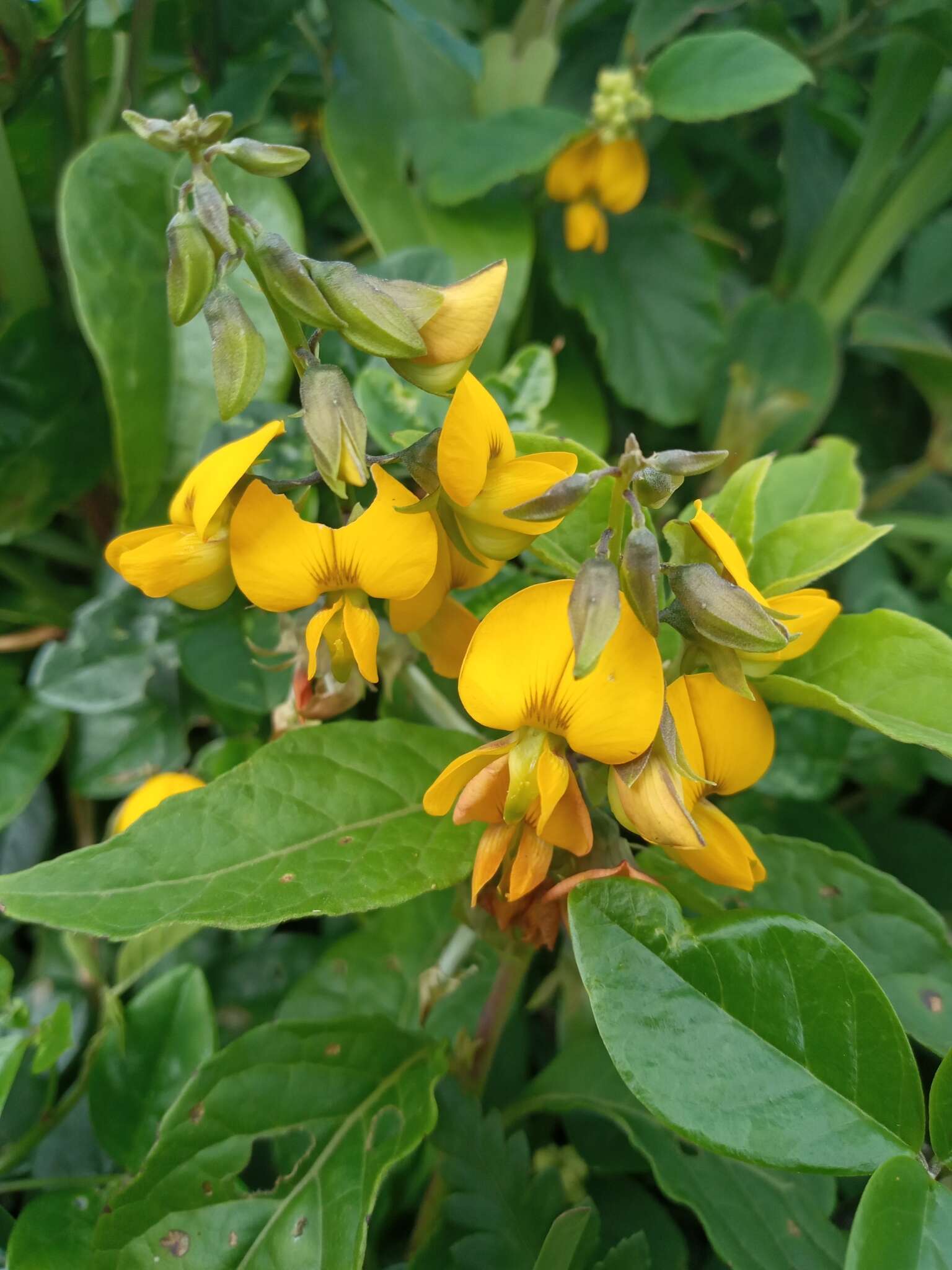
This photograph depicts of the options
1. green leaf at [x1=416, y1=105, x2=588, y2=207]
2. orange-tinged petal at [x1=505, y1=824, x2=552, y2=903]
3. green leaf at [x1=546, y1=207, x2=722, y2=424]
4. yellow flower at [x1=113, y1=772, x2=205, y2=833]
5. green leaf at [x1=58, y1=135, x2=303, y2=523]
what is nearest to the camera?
orange-tinged petal at [x1=505, y1=824, x2=552, y2=903]

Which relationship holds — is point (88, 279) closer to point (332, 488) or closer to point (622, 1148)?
point (332, 488)

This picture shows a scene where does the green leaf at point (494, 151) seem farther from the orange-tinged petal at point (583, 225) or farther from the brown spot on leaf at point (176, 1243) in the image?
the brown spot on leaf at point (176, 1243)

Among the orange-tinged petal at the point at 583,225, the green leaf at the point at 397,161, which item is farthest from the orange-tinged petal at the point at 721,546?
the orange-tinged petal at the point at 583,225

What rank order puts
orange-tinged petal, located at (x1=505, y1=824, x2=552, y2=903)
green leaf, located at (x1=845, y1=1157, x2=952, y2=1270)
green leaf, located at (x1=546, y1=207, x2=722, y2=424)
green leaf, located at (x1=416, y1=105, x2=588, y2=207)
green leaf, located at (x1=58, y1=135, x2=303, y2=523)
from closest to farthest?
green leaf, located at (x1=845, y1=1157, x2=952, y2=1270) < orange-tinged petal, located at (x1=505, y1=824, x2=552, y2=903) < green leaf, located at (x1=58, y1=135, x2=303, y2=523) < green leaf, located at (x1=416, y1=105, x2=588, y2=207) < green leaf, located at (x1=546, y1=207, x2=722, y2=424)

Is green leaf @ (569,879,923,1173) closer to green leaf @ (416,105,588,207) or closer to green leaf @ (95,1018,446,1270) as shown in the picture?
green leaf @ (95,1018,446,1270)

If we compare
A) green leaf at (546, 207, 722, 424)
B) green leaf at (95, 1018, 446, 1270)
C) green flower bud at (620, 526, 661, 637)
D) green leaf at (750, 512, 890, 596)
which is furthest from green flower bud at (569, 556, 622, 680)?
green leaf at (546, 207, 722, 424)

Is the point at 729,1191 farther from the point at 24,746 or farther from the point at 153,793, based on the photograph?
the point at 24,746
